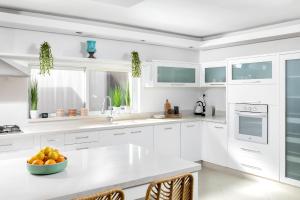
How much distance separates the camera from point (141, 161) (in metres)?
2.22

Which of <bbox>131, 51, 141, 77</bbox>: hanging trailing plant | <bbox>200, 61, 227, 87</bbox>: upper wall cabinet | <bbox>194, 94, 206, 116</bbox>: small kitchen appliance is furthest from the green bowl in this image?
<bbox>194, 94, 206, 116</bbox>: small kitchen appliance

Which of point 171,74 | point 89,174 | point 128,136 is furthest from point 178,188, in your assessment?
point 171,74

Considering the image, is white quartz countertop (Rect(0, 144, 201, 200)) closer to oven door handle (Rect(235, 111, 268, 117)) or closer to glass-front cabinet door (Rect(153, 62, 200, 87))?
oven door handle (Rect(235, 111, 268, 117))

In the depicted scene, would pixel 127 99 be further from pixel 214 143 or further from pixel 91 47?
pixel 214 143

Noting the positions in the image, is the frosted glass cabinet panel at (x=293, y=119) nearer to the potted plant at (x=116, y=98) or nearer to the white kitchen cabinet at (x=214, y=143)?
the white kitchen cabinet at (x=214, y=143)

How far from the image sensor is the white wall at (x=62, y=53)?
391 cm

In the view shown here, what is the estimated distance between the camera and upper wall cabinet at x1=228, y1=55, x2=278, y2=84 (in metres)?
4.16

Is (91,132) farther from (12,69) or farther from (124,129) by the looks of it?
(12,69)

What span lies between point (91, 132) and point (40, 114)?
3.23ft

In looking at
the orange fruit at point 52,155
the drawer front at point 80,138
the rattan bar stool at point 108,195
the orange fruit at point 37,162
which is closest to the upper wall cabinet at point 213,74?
the drawer front at point 80,138

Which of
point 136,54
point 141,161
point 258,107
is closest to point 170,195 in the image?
point 141,161

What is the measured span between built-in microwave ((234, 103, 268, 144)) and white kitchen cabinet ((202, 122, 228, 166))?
0.98 ft

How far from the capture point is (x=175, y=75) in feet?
17.5

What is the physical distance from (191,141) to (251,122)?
1154 millimetres
